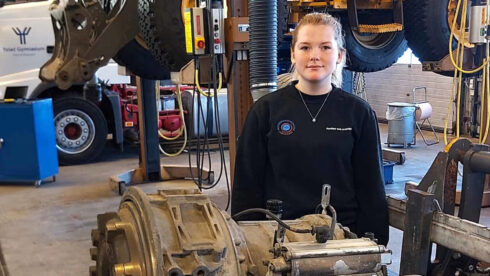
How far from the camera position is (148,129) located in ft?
17.3

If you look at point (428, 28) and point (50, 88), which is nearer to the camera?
point (428, 28)

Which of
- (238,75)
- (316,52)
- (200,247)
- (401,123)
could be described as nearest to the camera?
(200,247)

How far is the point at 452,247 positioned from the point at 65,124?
5.48 m

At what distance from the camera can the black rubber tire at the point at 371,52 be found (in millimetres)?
4582

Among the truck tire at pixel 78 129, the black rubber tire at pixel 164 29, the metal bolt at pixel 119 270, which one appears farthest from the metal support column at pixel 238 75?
the truck tire at pixel 78 129

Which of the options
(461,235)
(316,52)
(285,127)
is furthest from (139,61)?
(461,235)

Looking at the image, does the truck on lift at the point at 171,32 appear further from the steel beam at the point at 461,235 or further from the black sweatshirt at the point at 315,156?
the steel beam at the point at 461,235

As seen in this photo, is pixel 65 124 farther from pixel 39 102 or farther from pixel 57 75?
pixel 57 75

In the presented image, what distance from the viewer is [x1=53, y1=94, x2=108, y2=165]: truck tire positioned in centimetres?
607

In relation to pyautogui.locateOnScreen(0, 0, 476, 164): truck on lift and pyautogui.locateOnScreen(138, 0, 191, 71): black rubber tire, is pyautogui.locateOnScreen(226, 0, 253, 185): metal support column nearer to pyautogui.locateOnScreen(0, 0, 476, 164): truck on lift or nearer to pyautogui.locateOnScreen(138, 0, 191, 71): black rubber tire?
pyautogui.locateOnScreen(0, 0, 476, 164): truck on lift

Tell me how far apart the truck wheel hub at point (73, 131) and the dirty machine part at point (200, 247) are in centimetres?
520

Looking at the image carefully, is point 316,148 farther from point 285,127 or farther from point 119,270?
point 119,270

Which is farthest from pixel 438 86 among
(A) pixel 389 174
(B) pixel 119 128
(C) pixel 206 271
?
→ (C) pixel 206 271

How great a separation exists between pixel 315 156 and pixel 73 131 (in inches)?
200
